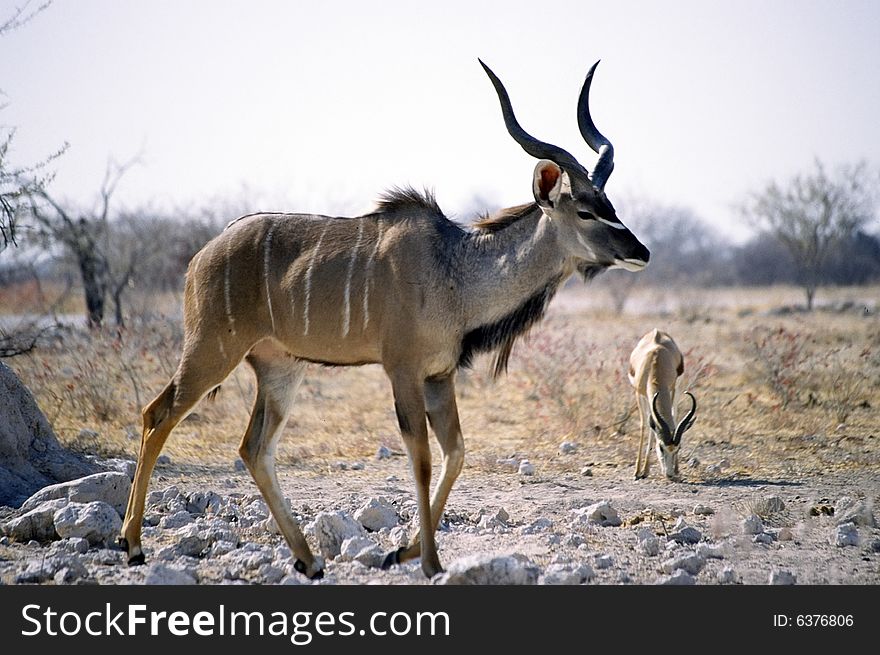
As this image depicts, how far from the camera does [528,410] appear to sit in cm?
1303

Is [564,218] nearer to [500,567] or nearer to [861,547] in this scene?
[500,567]

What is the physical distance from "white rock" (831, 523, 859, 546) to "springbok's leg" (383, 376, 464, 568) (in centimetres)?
231

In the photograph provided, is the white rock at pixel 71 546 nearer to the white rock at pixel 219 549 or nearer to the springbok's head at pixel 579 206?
the white rock at pixel 219 549

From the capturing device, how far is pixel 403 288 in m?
5.82

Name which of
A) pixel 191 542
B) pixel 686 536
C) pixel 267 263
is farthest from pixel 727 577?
pixel 267 263

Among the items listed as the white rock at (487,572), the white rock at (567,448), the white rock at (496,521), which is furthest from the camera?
the white rock at (567,448)

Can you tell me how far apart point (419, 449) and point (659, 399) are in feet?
15.8

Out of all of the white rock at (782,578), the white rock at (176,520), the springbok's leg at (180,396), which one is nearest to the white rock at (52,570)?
the springbok's leg at (180,396)

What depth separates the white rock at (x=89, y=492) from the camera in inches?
267

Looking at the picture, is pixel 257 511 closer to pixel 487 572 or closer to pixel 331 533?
pixel 331 533

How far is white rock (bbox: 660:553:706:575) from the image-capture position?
5.69 meters

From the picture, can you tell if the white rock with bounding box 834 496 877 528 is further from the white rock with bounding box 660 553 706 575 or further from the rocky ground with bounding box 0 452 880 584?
the white rock with bounding box 660 553 706 575

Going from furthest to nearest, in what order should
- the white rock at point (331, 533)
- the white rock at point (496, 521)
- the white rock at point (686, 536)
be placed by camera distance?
the white rock at point (496, 521), the white rock at point (686, 536), the white rock at point (331, 533)

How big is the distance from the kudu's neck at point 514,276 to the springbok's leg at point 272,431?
119 cm
